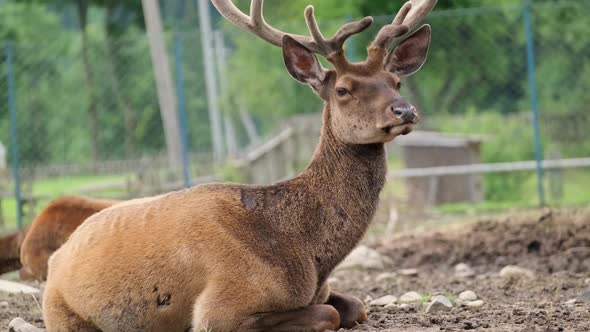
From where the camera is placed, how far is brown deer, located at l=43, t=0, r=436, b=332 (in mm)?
6273

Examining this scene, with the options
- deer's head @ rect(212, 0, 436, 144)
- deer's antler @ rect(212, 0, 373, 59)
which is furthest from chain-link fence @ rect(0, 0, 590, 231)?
deer's head @ rect(212, 0, 436, 144)

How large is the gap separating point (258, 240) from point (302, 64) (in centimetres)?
138

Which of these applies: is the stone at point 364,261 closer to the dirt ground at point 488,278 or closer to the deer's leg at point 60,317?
the dirt ground at point 488,278

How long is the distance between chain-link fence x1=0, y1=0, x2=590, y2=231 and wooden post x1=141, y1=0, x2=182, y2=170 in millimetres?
274

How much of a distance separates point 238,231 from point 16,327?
170cm

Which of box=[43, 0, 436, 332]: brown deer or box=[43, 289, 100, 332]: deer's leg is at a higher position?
box=[43, 0, 436, 332]: brown deer

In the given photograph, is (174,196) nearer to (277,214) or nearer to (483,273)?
(277,214)

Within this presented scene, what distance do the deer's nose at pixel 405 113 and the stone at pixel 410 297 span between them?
213 centimetres

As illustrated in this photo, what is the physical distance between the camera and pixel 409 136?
17344 mm

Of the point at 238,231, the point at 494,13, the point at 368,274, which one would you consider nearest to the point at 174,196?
the point at 238,231

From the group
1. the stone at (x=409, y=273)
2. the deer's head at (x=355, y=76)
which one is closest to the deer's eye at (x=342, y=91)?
the deer's head at (x=355, y=76)

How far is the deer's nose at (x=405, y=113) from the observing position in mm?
6422

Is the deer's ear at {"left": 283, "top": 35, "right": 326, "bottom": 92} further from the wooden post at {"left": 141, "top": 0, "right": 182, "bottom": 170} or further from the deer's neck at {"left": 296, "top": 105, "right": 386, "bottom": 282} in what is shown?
the wooden post at {"left": 141, "top": 0, "right": 182, "bottom": 170}

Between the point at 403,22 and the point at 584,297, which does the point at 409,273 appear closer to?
the point at 584,297
